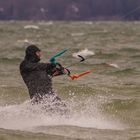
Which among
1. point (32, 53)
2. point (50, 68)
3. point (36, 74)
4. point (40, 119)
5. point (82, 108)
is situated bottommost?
point (40, 119)

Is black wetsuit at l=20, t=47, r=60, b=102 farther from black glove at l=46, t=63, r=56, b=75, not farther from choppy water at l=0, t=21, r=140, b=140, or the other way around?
choppy water at l=0, t=21, r=140, b=140

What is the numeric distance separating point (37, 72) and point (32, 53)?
0.49 meters

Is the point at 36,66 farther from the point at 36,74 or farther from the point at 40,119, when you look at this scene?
the point at 40,119

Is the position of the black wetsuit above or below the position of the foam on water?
above

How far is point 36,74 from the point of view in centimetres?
1465

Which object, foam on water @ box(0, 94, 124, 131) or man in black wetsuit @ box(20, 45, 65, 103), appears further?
man in black wetsuit @ box(20, 45, 65, 103)

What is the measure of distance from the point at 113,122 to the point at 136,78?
8.47 metres

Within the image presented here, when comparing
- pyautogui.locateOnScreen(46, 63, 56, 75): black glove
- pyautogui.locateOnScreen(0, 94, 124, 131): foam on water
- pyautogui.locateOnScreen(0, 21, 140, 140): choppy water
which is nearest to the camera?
pyautogui.locateOnScreen(0, 21, 140, 140): choppy water

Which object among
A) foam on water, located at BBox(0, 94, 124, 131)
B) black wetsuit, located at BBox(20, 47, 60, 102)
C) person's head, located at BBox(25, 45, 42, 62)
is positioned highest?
person's head, located at BBox(25, 45, 42, 62)

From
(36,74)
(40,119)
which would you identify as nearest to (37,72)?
(36,74)

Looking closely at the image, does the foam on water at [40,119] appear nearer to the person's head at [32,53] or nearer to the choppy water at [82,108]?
the choppy water at [82,108]

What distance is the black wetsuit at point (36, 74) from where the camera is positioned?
14.5 metres

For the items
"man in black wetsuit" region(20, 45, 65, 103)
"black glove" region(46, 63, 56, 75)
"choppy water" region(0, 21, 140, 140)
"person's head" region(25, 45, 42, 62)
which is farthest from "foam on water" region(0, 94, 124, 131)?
"person's head" region(25, 45, 42, 62)

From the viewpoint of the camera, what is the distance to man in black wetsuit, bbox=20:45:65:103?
14.5 meters
